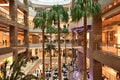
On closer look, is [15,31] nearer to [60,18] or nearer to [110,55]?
[60,18]

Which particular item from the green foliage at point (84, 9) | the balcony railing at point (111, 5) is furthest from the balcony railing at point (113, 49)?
the balcony railing at point (111, 5)

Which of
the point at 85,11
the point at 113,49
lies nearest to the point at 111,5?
the point at 85,11

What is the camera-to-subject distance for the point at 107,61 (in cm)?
1669

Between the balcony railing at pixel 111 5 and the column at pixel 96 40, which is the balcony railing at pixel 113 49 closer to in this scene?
the balcony railing at pixel 111 5

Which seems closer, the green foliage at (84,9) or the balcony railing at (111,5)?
the green foliage at (84,9)

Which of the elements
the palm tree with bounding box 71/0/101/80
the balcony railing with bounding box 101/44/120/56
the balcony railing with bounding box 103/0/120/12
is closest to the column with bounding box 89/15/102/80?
the balcony railing with bounding box 103/0/120/12

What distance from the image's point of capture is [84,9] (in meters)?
18.7

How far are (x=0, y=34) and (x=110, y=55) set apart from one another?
28094mm

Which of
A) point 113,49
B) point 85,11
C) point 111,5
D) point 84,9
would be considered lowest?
point 113,49

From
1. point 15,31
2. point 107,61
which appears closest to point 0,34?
point 15,31

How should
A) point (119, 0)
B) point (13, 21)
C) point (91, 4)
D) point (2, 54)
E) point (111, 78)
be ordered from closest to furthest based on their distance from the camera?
point (91, 4)
point (119, 0)
point (2, 54)
point (111, 78)
point (13, 21)

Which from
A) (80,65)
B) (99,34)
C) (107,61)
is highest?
(99,34)

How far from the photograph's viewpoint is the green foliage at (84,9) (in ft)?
60.5

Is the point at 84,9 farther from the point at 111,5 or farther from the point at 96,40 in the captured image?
the point at 96,40
